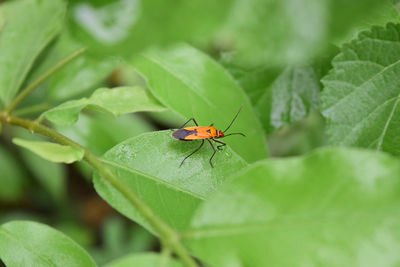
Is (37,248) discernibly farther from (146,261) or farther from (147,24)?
(147,24)

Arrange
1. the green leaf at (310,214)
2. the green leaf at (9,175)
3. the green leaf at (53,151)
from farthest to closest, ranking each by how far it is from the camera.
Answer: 1. the green leaf at (9,175)
2. the green leaf at (53,151)
3. the green leaf at (310,214)

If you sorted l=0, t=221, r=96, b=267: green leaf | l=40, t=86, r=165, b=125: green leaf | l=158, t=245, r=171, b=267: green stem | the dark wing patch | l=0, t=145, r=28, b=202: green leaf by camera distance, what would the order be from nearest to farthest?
l=158, t=245, r=171, b=267: green stem → l=0, t=221, r=96, b=267: green leaf → l=40, t=86, r=165, b=125: green leaf → the dark wing patch → l=0, t=145, r=28, b=202: green leaf

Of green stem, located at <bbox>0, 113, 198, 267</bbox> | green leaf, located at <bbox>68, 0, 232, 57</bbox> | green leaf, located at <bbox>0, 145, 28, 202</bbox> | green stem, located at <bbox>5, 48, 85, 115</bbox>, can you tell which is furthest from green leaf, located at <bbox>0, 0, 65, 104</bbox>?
green leaf, located at <bbox>0, 145, 28, 202</bbox>

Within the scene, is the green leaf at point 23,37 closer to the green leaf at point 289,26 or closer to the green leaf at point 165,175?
the green leaf at point 165,175

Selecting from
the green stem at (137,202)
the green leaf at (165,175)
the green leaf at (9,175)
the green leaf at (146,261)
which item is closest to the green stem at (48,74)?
the green stem at (137,202)

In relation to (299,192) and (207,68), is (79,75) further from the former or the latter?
(299,192)

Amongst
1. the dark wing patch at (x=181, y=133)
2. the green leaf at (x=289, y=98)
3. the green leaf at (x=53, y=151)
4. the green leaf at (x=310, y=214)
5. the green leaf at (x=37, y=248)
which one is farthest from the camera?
the green leaf at (x=289, y=98)

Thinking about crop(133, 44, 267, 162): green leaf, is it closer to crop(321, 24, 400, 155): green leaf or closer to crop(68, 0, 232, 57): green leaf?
crop(321, 24, 400, 155): green leaf

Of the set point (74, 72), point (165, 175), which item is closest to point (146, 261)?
point (165, 175)
